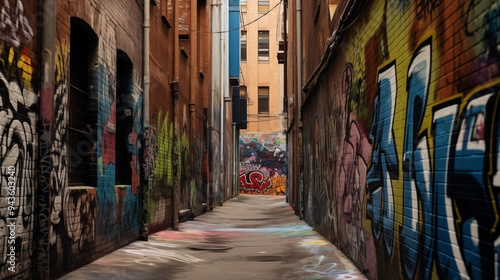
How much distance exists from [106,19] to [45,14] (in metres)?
2.47

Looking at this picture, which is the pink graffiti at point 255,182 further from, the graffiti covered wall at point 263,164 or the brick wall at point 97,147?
the brick wall at point 97,147

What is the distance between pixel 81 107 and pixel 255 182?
104 ft

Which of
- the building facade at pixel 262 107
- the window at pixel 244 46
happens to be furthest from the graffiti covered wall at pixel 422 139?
the window at pixel 244 46

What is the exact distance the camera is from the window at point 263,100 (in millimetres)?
39719

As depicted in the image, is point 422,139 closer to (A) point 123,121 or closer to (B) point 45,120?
(B) point 45,120

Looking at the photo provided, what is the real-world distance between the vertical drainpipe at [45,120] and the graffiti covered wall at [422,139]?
3.47m

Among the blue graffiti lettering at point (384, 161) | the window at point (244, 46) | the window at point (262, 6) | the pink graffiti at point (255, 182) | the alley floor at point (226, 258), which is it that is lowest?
the alley floor at point (226, 258)

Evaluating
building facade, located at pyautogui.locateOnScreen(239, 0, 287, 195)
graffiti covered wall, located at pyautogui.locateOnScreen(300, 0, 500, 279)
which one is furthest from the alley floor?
building facade, located at pyautogui.locateOnScreen(239, 0, 287, 195)

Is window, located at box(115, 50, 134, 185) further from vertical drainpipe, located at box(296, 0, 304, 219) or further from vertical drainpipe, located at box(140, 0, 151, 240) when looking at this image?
vertical drainpipe, located at box(296, 0, 304, 219)

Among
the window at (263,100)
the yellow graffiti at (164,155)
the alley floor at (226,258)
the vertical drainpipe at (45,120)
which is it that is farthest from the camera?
the window at (263,100)

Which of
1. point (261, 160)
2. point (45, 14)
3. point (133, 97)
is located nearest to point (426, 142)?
point (45, 14)

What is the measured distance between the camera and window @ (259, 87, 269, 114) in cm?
3972

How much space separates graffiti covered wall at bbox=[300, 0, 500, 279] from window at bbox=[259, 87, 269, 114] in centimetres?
3170

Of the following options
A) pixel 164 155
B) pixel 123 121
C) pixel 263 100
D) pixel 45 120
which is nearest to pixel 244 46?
pixel 263 100
